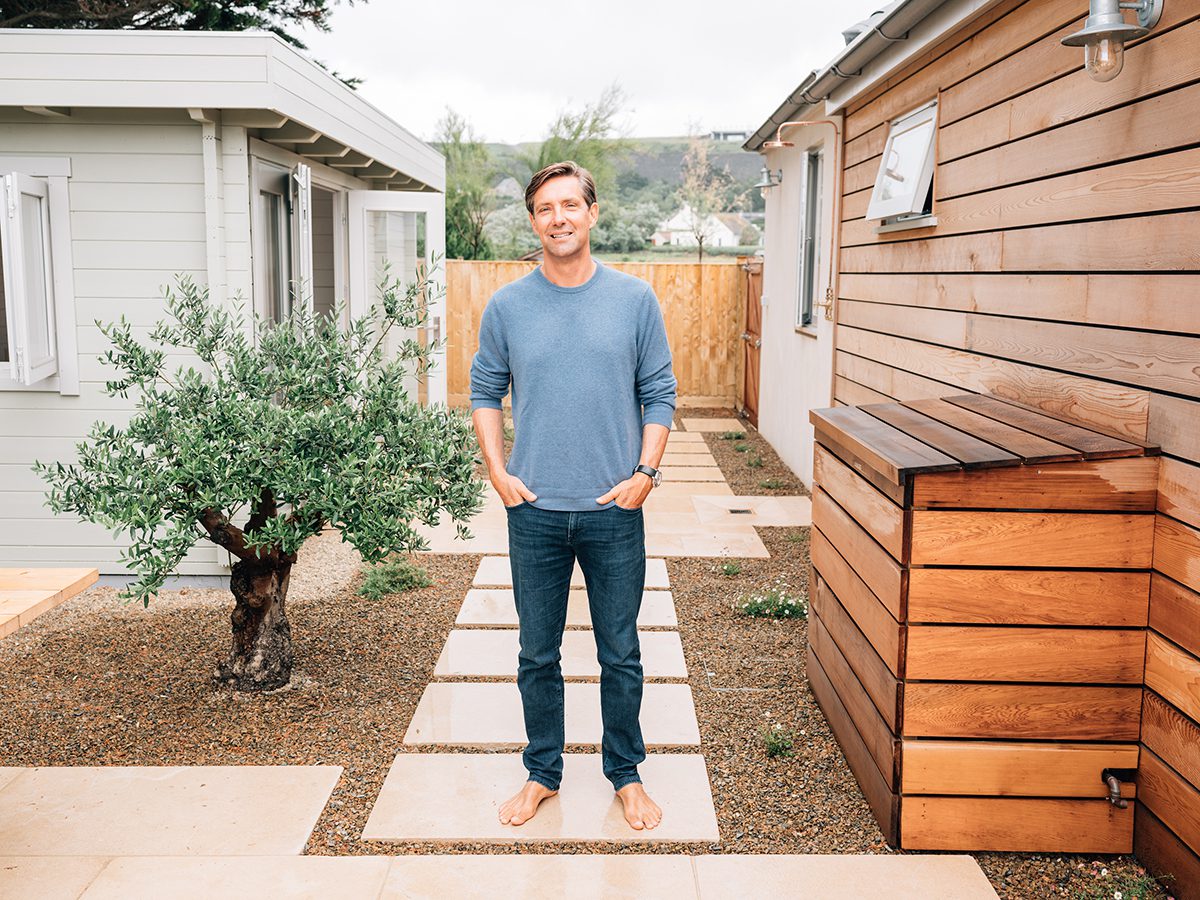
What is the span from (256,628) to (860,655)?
2212 millimetres

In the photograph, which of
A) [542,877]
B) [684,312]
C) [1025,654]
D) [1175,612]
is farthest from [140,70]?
[684,312]

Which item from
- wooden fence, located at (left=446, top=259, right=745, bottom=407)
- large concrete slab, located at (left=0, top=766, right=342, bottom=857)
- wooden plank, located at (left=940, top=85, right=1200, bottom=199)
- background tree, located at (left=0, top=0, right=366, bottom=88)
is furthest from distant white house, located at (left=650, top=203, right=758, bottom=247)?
large concrete slab, located at (left=0, top=766, right=342, bottom=857)

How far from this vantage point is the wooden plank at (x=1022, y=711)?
2842mm

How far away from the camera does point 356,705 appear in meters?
4.05

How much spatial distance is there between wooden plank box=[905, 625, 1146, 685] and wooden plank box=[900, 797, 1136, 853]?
1.10ft

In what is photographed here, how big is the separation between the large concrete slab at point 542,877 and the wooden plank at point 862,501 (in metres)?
1.00

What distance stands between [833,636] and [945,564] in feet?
3.09

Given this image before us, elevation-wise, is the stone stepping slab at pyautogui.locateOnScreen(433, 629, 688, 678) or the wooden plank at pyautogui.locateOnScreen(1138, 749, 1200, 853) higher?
the wooden plank at pyautogui.locateOnScreen(1138, 749, 1200, 853)

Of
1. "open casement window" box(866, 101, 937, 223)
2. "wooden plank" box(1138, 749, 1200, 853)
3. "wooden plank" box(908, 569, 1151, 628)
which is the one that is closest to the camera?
"wooden plank" box(1138, 749, 1200, 853)

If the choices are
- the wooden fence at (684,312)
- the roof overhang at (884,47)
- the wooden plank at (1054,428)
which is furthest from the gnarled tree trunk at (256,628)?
the wooden fence at (684,312)

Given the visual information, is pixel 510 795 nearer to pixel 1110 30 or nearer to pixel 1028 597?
pixel 1028 597

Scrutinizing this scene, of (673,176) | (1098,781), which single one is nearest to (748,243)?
(673,176)

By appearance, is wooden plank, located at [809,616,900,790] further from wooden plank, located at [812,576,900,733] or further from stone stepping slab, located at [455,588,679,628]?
stone stepping slab, located at [455,588,679,628]

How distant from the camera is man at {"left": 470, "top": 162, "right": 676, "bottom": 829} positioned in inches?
115
